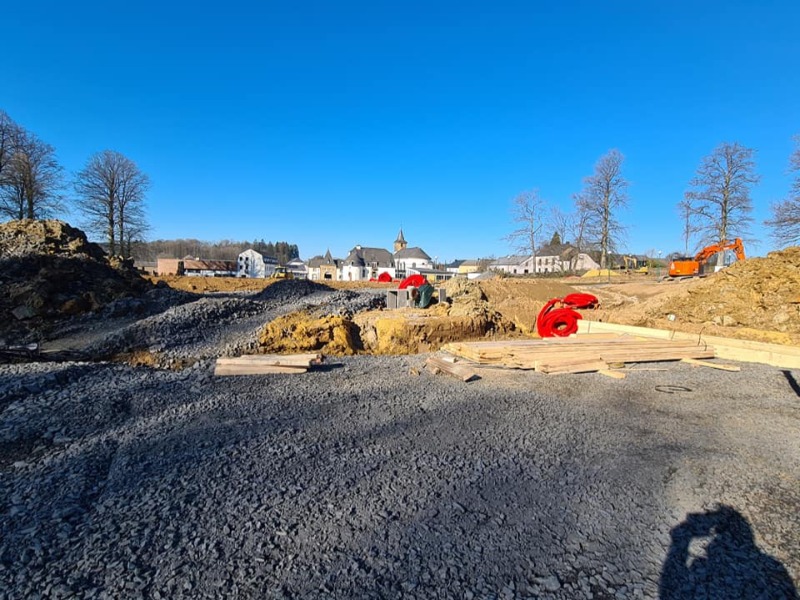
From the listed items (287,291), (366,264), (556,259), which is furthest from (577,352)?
(366,264)

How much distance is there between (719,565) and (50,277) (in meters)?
20.6

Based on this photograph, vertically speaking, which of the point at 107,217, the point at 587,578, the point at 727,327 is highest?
the point at 107,217

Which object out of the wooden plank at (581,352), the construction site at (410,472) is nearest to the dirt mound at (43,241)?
the construction site at (410,472)

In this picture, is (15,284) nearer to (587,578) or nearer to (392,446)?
(392,446)

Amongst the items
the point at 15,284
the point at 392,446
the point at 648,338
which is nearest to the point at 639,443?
the point at 392,446

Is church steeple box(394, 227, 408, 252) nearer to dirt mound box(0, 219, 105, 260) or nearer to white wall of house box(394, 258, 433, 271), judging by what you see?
white wall of house box(394, 258, 433, 271)

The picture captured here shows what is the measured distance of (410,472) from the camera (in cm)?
400

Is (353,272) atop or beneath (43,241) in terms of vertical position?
atop

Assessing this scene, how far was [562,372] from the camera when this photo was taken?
26.1 ft

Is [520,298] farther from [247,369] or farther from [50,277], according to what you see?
[50,277]

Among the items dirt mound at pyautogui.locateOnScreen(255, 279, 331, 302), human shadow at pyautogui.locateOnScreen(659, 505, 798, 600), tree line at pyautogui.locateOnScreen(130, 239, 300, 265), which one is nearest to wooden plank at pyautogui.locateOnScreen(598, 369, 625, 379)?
human shadow at pyautogui.locateOnScreen(659, 505, 798, 600)

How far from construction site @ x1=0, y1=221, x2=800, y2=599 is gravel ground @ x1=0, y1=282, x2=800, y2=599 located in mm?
20

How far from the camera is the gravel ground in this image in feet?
8.76

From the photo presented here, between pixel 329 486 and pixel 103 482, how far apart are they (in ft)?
7.19
